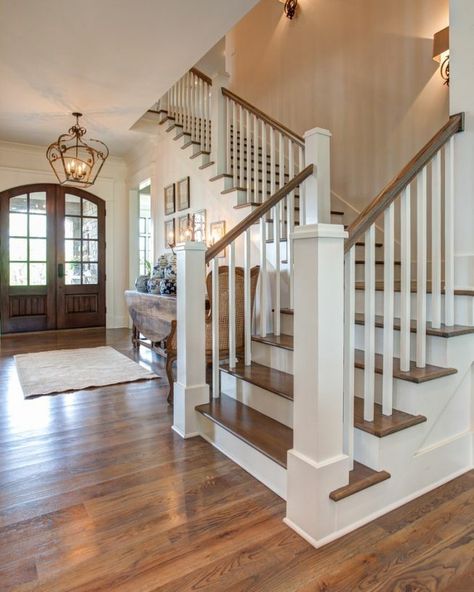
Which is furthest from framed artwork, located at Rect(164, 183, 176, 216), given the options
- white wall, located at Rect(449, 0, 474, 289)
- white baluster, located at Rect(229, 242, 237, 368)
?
white wall, located at Rect(449, 0, 474, 289)

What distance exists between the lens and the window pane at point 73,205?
656 centimetres

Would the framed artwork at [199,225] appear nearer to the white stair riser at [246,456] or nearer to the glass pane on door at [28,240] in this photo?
the white stair riser at [246,456]

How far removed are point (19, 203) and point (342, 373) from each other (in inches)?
248

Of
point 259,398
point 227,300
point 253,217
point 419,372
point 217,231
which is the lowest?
point 259,398

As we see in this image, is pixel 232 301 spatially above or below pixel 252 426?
above

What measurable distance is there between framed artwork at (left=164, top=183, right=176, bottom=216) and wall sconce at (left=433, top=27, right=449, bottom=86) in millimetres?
3263

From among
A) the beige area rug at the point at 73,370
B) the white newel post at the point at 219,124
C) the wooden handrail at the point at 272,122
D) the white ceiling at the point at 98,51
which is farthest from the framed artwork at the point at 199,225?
the beige area rug at the point at 73,370


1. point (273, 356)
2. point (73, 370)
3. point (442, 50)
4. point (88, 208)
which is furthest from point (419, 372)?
point (88, 208)

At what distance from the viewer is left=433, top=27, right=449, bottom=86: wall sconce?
10.1 feet

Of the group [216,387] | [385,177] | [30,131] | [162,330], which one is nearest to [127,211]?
[30,131]

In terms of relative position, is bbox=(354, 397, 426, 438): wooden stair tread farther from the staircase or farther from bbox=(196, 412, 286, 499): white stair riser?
bbox=(196, 412, 286, 499): white stair riser

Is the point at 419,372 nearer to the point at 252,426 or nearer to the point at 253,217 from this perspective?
the point at 252,426

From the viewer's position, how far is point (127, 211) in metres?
6.99

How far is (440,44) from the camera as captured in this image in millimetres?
3115
